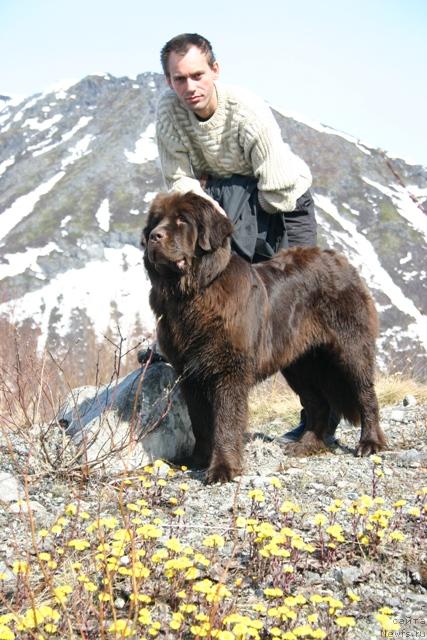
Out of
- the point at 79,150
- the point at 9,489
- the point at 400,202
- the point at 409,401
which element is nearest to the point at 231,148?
the point at 9,489

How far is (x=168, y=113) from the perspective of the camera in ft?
15.7

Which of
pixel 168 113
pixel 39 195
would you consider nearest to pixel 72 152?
pixel 39 195

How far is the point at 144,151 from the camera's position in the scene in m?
64.1

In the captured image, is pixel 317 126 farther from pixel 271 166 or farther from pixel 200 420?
pixel 200 420

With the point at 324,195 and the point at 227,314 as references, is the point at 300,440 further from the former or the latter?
the point at 324,195

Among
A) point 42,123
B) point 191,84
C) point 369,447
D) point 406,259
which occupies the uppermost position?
point 42,123

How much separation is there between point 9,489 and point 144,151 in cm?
6285

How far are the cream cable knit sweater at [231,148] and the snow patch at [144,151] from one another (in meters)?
58.2

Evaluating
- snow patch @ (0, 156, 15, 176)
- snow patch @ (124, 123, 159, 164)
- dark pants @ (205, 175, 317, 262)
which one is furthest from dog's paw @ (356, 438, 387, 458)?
snow patch @ (0, 156, 15, 176)

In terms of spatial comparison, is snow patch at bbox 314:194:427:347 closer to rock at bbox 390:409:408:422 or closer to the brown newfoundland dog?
rock at bbox 390:409:408:422

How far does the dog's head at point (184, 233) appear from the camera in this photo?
396 cm

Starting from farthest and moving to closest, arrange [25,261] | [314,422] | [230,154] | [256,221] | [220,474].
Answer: [25,261]
[314,422]
[256,221]
[230,154]
[220,474]

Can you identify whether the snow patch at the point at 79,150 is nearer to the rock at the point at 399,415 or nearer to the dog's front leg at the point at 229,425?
the rock at the point at 399,415

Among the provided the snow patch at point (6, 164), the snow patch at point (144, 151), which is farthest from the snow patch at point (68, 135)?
the snow patch at point (144, 151)
